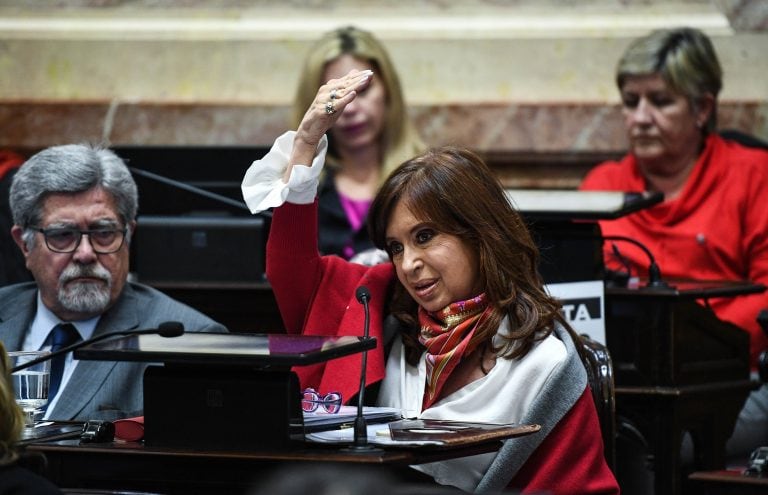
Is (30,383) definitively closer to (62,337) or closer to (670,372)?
(62,337)

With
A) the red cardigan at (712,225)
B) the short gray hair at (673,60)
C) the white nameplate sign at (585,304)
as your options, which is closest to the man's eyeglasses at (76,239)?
the white nameplate sign at (585,304)

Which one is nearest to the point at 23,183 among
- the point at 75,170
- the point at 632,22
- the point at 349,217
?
the point at 75,170

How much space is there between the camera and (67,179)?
4297mm

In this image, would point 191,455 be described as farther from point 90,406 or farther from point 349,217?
point 349,217

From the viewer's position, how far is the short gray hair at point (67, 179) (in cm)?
431

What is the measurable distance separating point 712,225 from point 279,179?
2247mm

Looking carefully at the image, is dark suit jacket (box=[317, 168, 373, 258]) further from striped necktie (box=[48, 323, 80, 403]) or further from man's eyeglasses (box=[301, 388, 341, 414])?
man's eyeglasses (box=[301, 388, 341, 414])

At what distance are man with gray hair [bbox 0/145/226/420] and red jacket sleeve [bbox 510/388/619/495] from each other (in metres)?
1.20

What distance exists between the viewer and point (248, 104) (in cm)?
662

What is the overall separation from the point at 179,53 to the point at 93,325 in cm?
274

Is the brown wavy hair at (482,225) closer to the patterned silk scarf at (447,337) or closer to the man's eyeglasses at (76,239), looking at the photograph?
the patterned silk scarf at (447,337)

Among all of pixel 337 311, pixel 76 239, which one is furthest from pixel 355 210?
pixel 337 311

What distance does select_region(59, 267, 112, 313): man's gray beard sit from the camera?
4.22 m

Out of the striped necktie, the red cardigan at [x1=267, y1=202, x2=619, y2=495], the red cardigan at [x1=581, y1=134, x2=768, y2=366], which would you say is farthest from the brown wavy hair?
the red cardigan at [x1=581, y1=134, x2=768, y2=366]
